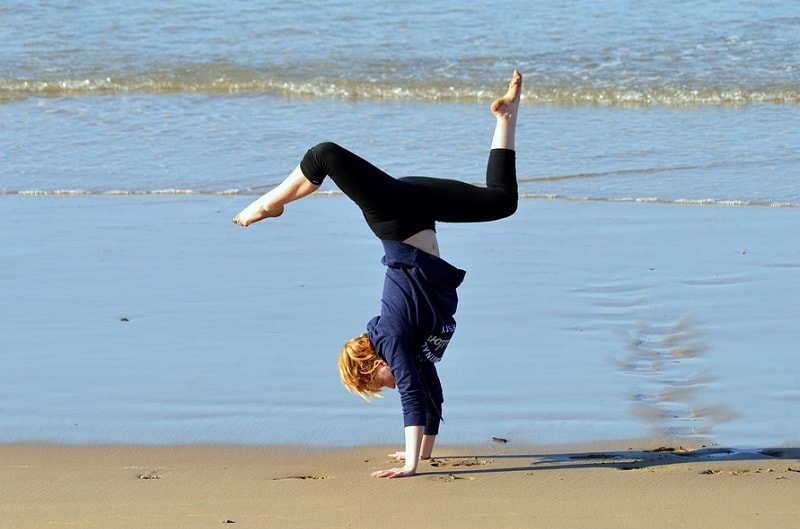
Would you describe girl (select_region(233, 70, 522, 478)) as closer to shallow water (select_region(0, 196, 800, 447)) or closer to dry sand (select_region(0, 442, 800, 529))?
dry sand (select_region(0, 442, 800, 529))

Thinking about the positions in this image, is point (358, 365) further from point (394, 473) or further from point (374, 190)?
point (374, 190)

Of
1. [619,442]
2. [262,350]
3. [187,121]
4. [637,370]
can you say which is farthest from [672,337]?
[187,121]

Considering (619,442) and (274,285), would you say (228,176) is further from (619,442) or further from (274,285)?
(619,442)

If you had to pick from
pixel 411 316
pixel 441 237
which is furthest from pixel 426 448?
pixel 441 237

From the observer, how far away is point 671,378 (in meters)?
5.37

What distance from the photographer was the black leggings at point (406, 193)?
415 centimetres

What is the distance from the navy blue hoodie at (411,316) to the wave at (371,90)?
10.2m

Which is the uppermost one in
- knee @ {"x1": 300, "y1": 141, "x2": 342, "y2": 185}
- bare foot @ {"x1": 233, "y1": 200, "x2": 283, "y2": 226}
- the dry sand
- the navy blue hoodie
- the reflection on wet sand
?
knee @ {"x1": 300, "y1": 141, "x2": 342, "y2": 185}

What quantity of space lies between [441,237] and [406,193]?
384 centimetres

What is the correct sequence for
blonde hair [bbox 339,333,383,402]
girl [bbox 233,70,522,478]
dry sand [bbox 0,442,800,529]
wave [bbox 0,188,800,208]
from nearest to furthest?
dry sand [bbox 0,442,800,529] → girl [bbox 233,70,522,478] → blonde hair [bbox 339,333,383,402] → wave [bbox 0,188,800,208]

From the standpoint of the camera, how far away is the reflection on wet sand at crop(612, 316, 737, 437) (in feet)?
16.0

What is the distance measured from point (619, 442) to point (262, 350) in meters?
1.85

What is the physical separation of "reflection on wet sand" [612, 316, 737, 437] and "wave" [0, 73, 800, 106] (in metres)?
8.52

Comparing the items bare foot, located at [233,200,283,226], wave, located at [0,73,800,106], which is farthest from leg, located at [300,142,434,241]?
wave, located at [0,73,800,106]
